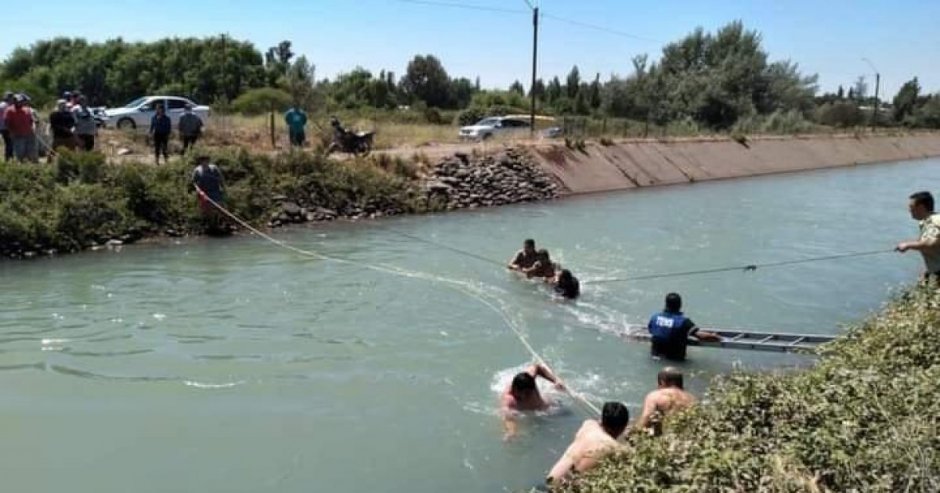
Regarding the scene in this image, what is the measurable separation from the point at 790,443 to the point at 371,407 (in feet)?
18.3

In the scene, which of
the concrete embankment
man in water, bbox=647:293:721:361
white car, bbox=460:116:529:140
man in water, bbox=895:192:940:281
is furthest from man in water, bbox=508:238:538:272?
white car, bbox=460:116:529:140

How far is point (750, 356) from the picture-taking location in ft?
41.6

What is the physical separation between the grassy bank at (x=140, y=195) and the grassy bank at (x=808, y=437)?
16337 millimetres

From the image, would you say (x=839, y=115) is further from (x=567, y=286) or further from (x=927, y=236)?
(x=927, y=236)

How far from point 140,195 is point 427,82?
81.4 meters

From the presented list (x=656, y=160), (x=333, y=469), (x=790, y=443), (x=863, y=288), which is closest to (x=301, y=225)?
(x=863, y=288)

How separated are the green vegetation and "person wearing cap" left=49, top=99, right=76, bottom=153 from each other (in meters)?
23.0

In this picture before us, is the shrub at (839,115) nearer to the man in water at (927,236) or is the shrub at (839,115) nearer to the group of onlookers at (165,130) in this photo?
the group of onlookers at (165,130)

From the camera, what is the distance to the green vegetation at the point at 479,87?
228 feet

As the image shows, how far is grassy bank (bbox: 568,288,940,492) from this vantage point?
5.26 metres

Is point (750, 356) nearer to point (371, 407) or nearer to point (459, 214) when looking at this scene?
point (371, 407)

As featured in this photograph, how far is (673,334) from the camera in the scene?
12.1 m

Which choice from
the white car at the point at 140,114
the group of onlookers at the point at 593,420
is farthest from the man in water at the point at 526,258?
the white car at the point at 140,114

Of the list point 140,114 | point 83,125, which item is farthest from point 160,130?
point 140,114
